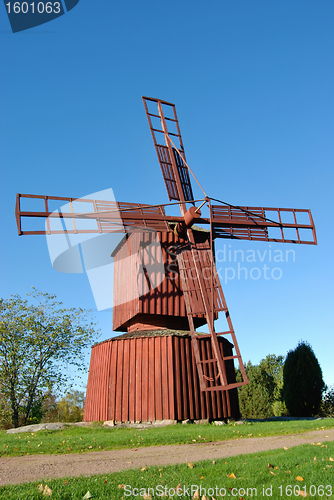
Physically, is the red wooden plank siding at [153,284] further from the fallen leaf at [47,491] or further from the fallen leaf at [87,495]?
the fallen leaf at [87,495]

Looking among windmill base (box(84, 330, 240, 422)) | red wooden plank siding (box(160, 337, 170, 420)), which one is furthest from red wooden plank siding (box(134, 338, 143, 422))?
red wooden plank siding (box(160, 337, 170, 420))

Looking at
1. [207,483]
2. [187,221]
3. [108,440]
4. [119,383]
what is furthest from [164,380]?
[207,483]

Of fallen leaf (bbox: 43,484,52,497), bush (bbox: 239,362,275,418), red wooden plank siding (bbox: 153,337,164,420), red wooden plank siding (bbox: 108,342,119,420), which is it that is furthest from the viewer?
bush (bbox: 239,362,275,418)

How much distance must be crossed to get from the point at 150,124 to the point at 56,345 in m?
15.0

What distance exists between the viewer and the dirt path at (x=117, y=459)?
629 centimetres

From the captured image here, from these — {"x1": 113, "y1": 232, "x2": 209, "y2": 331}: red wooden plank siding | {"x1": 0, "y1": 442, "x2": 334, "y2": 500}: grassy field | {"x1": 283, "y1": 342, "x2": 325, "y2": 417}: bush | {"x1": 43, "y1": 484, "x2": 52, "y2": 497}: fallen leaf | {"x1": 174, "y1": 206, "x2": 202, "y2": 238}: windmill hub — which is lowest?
{"x1": 0, "y1": 442, "x2": 334, "y2": 500}: grassy field

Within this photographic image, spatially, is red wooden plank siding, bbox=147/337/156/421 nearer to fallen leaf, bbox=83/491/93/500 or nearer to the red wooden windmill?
the red wooden windmill

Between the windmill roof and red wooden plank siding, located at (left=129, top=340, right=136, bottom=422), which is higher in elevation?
the windmill roof

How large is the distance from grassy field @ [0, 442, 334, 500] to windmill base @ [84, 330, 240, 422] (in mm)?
8468

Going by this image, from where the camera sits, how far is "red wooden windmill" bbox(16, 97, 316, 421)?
48.3ft

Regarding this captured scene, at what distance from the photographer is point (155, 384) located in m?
14.9

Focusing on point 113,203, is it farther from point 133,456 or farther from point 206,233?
point 133,456

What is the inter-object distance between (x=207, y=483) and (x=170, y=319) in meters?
12.4

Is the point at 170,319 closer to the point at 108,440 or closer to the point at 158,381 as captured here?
the point at 158,381
